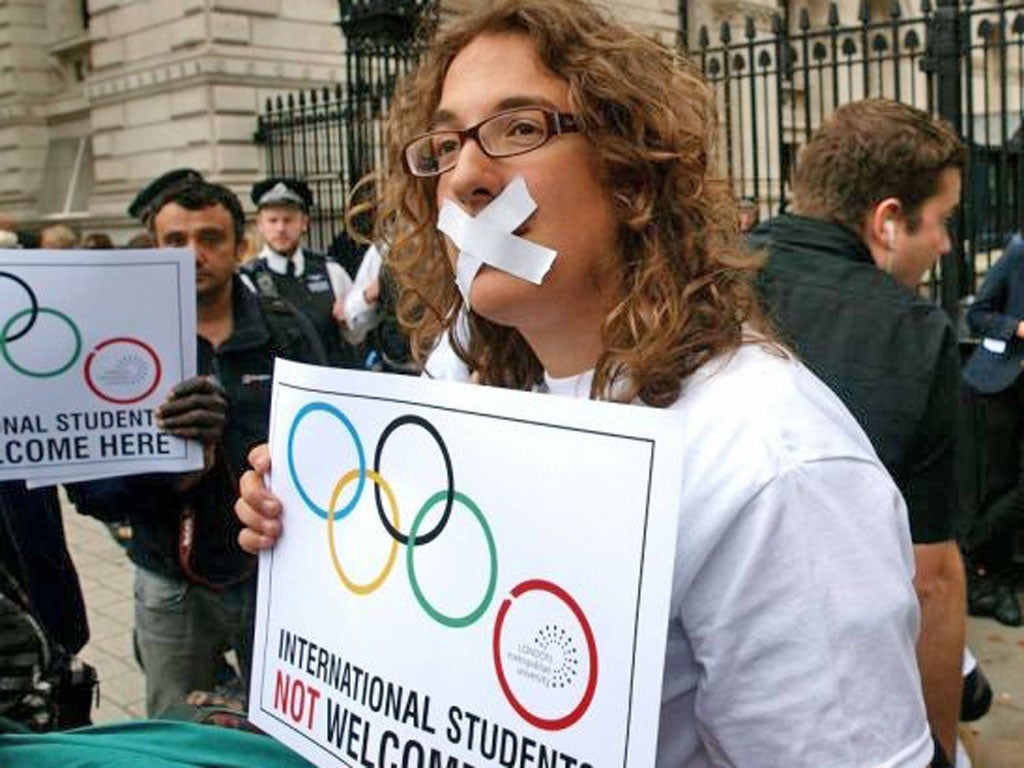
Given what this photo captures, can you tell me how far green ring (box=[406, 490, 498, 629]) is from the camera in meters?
1.20

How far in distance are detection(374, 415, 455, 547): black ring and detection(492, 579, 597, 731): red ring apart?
0.15 m

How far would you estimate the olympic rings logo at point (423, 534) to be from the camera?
1.12 metres

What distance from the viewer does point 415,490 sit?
132 centimetres

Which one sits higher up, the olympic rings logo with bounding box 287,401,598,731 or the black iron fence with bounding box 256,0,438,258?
the black iron fence with bounding box 256,0,438,258

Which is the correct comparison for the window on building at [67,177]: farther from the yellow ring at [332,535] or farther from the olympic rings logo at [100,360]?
the yellow ring at [332,535]

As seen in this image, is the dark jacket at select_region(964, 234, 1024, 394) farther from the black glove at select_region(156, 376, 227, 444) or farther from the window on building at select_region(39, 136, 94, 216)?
the window on building at select_region(39, 136, 94, 216)

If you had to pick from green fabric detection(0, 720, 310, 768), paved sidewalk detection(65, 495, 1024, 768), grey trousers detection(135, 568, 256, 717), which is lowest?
paved sidewalk detection(65, 495, 1024, 768)

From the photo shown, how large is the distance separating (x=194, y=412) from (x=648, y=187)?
1594 millimetres

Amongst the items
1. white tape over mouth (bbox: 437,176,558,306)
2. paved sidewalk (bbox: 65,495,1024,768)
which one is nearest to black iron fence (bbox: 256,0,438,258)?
paved sidewalk (bbox: 65,495,1024,768)

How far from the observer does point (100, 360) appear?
8.48 feet

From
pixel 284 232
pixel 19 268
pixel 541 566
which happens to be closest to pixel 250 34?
pixel 284 232

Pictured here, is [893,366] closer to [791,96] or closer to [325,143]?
[791,96]

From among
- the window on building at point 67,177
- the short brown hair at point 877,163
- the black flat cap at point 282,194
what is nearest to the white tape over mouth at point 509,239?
the short brown hair at point 877,163

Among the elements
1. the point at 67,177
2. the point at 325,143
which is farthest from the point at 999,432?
the point at 67,177
